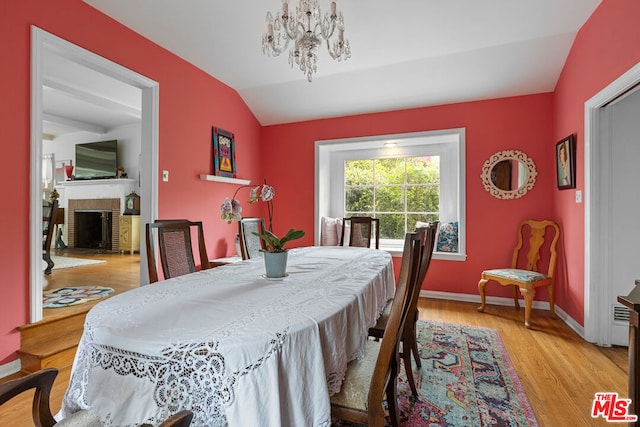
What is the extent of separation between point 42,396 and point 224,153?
3.32m

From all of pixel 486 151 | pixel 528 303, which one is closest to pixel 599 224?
pixel 528 303

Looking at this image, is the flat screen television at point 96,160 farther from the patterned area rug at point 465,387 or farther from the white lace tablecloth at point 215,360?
the patterned area rug at point 465,387

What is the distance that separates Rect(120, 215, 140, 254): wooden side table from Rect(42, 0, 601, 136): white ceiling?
3526 millimetres

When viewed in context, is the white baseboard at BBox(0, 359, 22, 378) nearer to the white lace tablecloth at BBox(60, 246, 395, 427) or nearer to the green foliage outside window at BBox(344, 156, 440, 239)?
the white lace tablecloth at BBox(60, 246, 395, 427)

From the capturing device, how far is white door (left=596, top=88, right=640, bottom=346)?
2.44 metres

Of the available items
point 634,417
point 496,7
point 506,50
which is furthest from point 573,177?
point 634,417

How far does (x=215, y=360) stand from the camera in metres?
0.81

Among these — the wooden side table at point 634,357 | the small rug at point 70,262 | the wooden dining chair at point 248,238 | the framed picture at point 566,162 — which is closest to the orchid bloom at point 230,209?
the wooden dining chair at point 248,238

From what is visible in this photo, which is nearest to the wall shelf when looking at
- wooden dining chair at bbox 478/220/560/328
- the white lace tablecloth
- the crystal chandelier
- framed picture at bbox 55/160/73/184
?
the crystal chandelier

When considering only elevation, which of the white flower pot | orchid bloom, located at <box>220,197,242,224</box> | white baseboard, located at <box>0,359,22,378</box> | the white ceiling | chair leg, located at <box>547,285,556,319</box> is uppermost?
the white ceiling

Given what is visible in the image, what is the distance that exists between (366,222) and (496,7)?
2147 mm

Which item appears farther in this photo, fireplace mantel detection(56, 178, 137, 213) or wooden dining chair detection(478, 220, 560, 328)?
fireplace mantel detection(56, 178, 137, 213)

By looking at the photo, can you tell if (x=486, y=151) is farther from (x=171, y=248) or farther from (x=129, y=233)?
(x=129, y=233)

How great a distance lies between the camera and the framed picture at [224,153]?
3707mm
